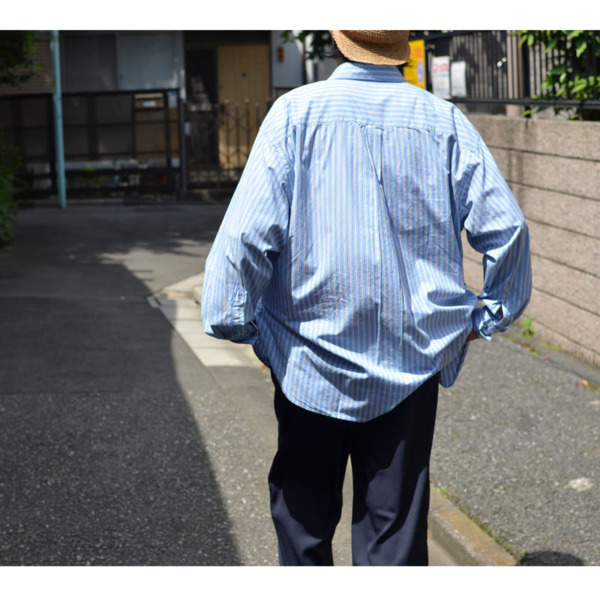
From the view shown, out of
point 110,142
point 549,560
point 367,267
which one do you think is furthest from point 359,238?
point 110,142

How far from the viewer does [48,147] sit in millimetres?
18281

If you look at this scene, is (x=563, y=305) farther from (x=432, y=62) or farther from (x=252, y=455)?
(x=432, y=62)

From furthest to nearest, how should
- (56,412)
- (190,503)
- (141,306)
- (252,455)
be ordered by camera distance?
(141,306)
(56,412)
(252,455)
(190,503)

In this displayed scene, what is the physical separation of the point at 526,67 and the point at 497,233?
19.1 ft

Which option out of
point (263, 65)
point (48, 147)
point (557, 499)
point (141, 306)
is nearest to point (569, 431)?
point (557, 499)

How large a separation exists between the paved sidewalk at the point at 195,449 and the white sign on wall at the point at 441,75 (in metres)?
2.94

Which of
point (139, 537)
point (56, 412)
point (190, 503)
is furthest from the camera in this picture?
point (56, 412)

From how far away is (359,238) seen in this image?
8.20 ft

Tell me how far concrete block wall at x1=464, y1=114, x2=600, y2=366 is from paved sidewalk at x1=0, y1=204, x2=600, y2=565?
0.27 metres

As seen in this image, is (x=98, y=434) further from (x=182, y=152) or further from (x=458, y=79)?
(x=182, y=152)

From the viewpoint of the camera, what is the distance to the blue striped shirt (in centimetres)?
250

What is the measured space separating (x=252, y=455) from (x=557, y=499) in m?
1.57

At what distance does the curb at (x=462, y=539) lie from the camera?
3.77 m

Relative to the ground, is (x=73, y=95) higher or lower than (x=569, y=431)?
higher
